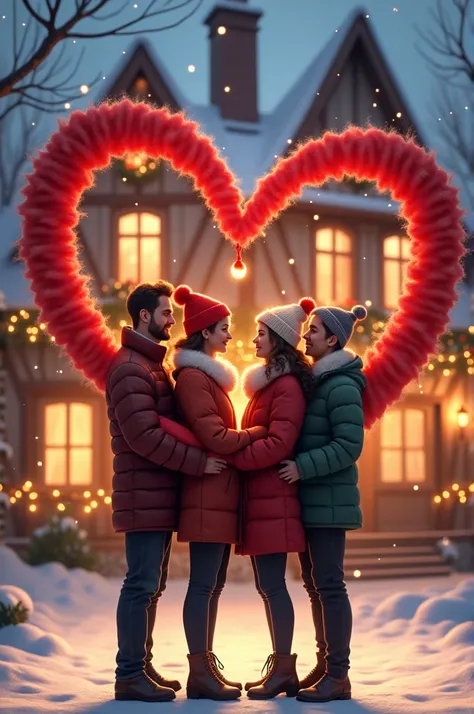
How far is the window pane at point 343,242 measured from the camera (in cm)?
1345

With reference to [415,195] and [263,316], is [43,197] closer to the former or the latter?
[263,316]

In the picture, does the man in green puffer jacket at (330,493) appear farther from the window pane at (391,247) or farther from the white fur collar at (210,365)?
the window pane at (391,247)

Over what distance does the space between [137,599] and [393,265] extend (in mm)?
9883

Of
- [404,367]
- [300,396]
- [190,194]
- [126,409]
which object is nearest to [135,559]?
[126,409]

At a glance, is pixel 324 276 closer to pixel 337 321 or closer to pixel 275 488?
pixel 337 321

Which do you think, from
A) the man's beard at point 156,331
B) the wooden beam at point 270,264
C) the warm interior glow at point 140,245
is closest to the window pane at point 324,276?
the wooden beam at point 270,264

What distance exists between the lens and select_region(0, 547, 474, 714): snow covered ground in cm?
474

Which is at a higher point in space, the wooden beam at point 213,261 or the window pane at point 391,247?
the window pane at point 391,247

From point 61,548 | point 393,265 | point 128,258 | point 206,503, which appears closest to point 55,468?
point 61,548

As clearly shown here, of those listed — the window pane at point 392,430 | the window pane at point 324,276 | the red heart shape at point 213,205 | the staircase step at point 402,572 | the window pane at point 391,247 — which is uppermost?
the window pane at point 391,247

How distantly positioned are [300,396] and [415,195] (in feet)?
4.72

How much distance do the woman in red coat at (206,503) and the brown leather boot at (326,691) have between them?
0.37 m

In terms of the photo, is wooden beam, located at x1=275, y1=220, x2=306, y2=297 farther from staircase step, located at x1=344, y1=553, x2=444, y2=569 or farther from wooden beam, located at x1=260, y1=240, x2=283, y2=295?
staircase step, located at x1=344, y1=553, x2=444, y2=569

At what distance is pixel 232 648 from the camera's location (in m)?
7.00
